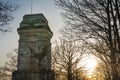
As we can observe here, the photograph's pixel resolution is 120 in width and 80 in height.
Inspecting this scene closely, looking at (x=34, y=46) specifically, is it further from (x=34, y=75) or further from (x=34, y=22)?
(x=34, y=75)

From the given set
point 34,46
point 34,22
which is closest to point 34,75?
point 34,46

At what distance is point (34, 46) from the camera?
105 feet

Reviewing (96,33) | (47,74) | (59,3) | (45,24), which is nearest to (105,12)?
(96,33)

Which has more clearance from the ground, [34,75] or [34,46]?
[34,46]

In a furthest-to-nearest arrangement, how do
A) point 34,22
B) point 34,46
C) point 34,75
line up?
1. point 34,22
2. point 34,46
3. point 34,75

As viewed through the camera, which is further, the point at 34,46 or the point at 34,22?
the point at 34,22

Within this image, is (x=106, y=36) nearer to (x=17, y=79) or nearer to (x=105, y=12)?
(x=105, y=12)

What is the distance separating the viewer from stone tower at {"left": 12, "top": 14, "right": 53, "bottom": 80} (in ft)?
99.4

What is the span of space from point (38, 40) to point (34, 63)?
370cm

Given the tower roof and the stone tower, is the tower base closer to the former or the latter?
the stone tower

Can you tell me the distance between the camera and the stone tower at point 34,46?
3030 cm

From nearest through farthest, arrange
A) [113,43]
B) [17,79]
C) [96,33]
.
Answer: [113,43] < [96,33] < [17,79]

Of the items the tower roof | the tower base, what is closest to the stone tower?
the tower roof

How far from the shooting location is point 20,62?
31.2m
